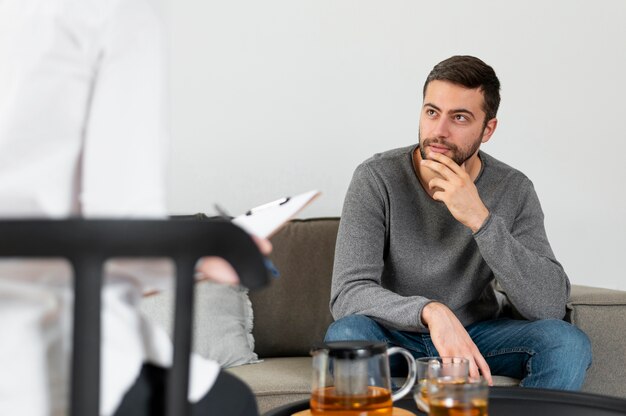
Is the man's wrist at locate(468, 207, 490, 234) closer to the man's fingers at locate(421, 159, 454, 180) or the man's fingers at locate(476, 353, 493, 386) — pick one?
the man's fingers at locate(421, 159, 454, 180)

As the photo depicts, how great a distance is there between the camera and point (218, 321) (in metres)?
2.54

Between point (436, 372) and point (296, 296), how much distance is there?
135 cm

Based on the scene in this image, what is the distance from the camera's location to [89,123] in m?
0.91

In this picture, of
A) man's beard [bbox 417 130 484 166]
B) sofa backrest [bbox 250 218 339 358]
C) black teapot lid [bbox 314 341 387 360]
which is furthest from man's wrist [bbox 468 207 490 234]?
black teapot lid [bbox 314 341 387 360]

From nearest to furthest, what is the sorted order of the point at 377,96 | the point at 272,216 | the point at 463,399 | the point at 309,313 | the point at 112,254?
the point at 112,254 → the point at 272,216 → the point at 463,399 → the point at 309,313 → the point at 377,96

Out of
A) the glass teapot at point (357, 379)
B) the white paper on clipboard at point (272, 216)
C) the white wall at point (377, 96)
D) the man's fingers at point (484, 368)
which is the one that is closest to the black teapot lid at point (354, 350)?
the glass teapot at point (357, 379)

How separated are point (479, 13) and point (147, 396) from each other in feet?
8.53

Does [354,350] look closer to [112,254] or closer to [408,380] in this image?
[408,380]

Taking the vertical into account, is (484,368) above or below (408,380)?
below

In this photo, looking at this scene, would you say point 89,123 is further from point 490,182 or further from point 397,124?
point 397,124

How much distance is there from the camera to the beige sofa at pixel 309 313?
7.93 ft

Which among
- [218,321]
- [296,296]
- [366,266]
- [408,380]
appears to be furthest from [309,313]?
[408,380]

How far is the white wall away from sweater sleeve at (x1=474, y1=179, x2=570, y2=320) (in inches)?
33.7

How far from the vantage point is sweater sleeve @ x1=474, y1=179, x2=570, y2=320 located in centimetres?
228
